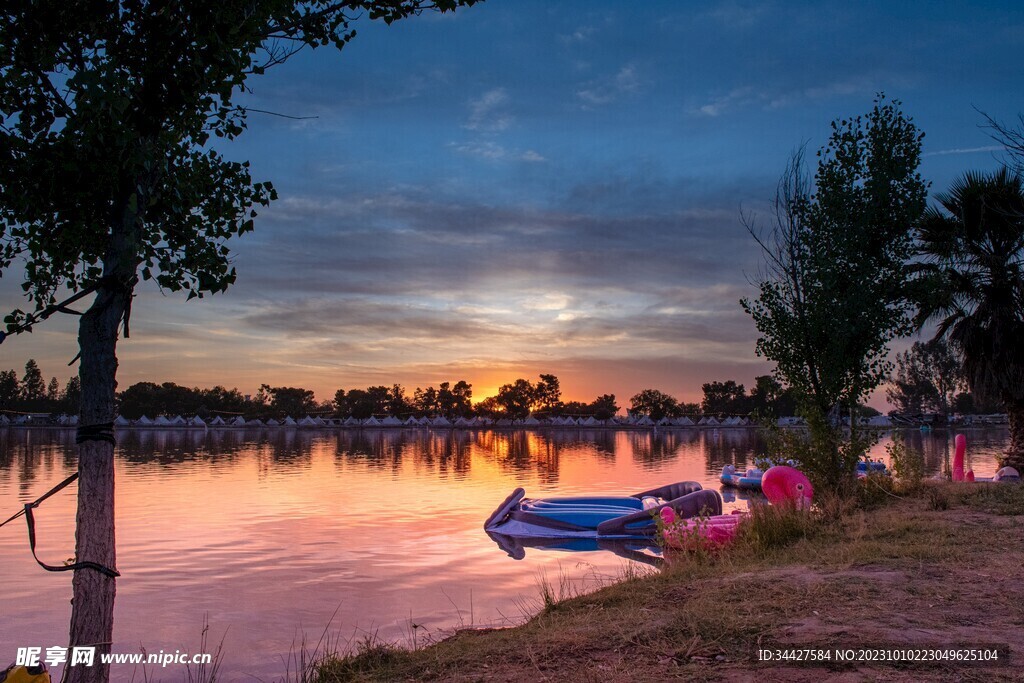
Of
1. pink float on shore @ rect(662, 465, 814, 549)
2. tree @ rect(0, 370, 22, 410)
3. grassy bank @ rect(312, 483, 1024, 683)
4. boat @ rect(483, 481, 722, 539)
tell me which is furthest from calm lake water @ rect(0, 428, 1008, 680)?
tree @ rect(0, 370, 22, 410)

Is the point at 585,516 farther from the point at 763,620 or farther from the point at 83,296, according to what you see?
the point at 83,296

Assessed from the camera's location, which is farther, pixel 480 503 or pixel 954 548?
pixel 480 503

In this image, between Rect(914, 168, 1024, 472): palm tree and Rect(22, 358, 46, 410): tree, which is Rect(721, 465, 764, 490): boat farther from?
Rect(22, 358, 46, 410): tree

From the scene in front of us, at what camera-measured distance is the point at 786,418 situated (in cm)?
19012

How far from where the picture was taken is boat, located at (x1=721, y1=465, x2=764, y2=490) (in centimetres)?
3694

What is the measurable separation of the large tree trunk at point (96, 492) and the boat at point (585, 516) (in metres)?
17.0

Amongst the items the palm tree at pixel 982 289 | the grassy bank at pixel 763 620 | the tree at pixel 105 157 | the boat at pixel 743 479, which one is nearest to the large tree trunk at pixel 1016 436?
the palm tree at pixel 982 289

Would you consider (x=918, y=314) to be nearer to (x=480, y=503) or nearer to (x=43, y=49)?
(x=480, y=503)

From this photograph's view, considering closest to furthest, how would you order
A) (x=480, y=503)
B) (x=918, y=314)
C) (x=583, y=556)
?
(x=583, y=556), (x=918, y=314), (x=480, y=503)

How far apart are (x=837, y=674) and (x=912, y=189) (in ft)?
61.2

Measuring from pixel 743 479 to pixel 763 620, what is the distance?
31521mm

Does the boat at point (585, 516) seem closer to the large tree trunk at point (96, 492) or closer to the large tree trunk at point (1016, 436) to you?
the large tree trunk at point (1016, 436)

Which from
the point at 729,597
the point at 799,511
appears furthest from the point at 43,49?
the point at 799,511

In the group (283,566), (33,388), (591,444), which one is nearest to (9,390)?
(33,388)
